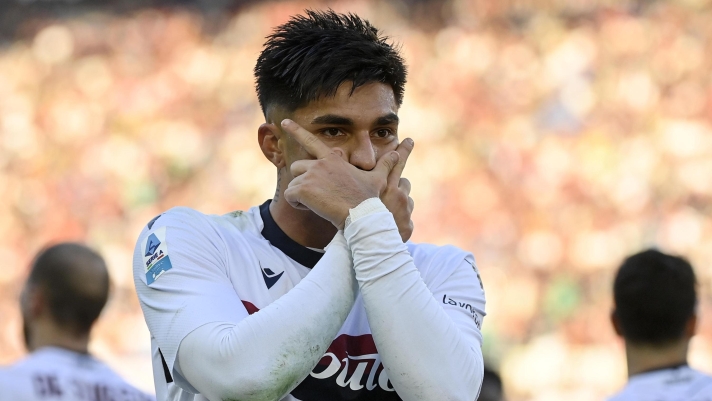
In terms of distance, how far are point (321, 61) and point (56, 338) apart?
6.27ft

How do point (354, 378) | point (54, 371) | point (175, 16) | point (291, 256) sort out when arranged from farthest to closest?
point (175, 16) → point (54, 371) → point (291, 256) → point (354, 378)

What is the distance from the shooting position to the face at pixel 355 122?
2.41 meters

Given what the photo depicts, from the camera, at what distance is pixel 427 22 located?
31.1ft

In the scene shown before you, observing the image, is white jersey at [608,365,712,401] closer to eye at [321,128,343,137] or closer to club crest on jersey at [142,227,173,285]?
eye at [321,128,343,137]

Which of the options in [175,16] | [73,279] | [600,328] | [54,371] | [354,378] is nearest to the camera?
[354,378]

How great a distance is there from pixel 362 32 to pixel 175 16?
25.6 feet

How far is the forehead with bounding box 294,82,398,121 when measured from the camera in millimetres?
2414

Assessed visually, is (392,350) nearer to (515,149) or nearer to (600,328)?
(600,328)

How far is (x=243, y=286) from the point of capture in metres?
2.40

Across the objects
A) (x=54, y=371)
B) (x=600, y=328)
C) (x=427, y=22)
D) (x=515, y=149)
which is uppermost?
(x=427, y=22)

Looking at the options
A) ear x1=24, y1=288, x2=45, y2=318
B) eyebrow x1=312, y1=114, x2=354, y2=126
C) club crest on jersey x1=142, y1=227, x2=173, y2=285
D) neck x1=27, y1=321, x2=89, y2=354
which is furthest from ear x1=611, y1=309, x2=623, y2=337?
ear x1=24, y1=288, x2=45, y2=318

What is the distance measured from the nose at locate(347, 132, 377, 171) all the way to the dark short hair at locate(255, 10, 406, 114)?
13 centimetres

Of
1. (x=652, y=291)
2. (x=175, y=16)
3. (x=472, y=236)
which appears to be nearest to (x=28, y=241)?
(x=175, y=16)

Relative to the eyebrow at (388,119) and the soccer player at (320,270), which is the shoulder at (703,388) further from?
the eyebrow at (388,119)
